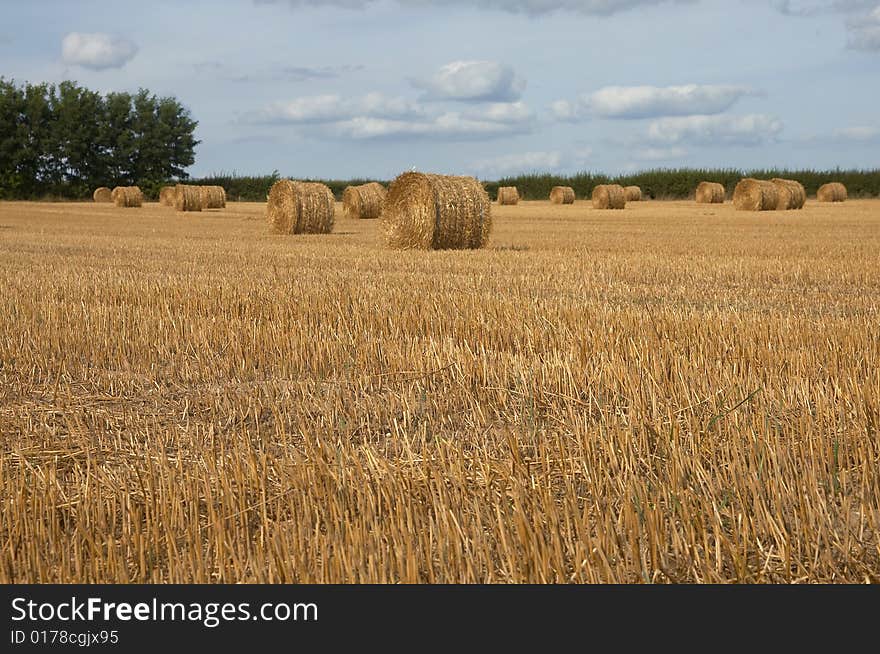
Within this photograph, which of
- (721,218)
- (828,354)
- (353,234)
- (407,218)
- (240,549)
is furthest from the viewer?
(721,218)

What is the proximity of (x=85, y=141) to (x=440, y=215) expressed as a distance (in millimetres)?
51125

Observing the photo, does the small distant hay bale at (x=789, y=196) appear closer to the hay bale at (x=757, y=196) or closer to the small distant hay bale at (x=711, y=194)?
the hay bale at (x=757, y=196)

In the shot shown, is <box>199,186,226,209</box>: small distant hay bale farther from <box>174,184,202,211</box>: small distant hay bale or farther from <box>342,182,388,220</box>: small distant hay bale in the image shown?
<box>342,182,388,220</box>: small distant hay bale

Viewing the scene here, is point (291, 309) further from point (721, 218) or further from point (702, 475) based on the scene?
point (721, 218)

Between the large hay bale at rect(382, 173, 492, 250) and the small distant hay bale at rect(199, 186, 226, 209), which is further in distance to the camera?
the small distant hay bale at rect(199, 186, 226, 209)

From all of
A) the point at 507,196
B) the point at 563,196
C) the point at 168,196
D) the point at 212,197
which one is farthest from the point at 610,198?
the point at 168,196

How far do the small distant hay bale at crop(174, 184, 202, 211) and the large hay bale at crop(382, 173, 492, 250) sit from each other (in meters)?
22.7

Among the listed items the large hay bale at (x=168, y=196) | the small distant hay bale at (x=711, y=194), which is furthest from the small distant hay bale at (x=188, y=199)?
the small distant hay bale at (x=711, y=194)

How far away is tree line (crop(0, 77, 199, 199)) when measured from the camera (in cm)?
6009

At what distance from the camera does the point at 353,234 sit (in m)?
22.2

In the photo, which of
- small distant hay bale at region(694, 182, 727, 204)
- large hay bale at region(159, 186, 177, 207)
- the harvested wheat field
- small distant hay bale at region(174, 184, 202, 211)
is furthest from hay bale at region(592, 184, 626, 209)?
the harvested wheat field

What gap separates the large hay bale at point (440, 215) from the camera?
1677cm
